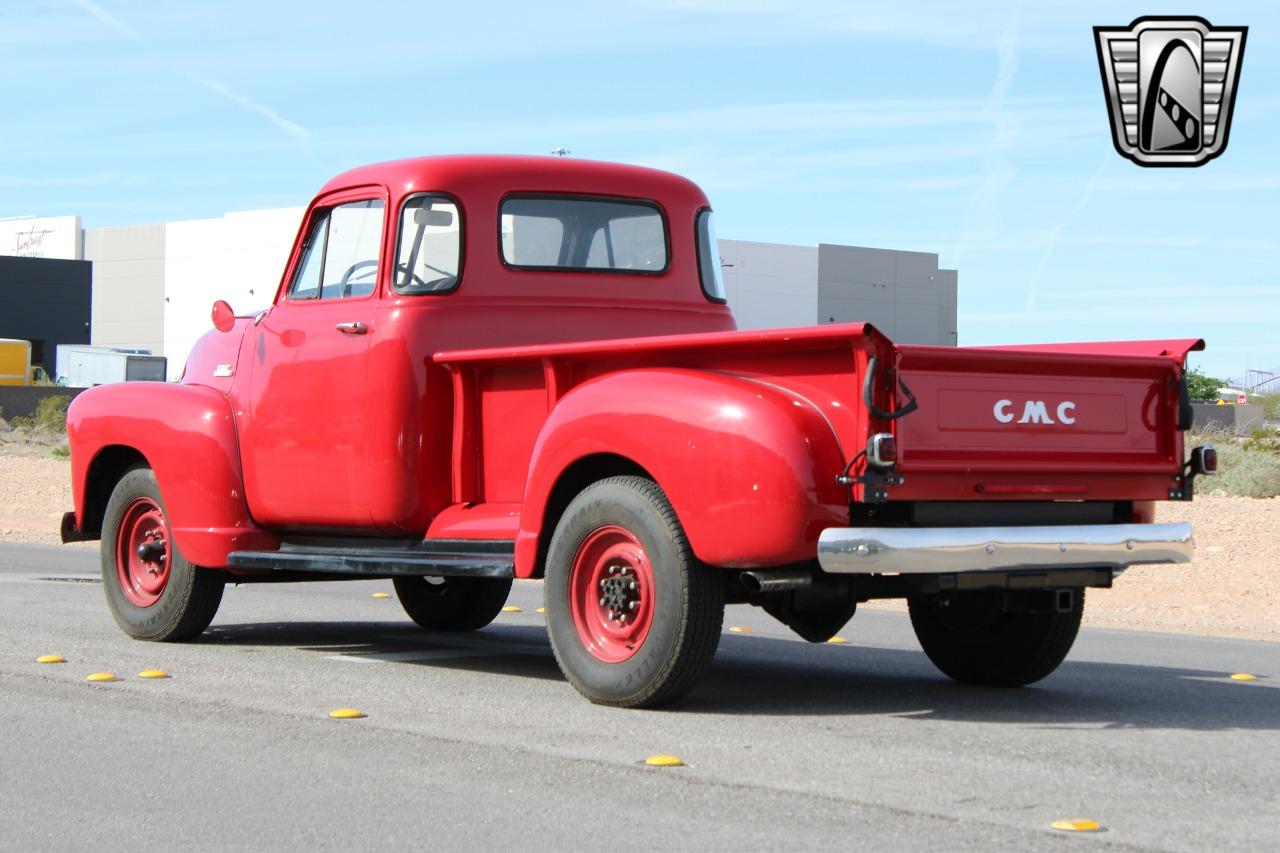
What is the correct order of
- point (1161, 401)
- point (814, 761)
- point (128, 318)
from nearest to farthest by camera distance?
point (814, 761) < point (1161, 401) < point (128, 318)

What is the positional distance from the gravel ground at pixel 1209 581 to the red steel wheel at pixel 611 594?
19.5ft

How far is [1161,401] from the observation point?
7355 mm

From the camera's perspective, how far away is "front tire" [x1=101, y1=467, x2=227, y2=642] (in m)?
9.50

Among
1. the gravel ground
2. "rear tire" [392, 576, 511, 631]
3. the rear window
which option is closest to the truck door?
the rear window

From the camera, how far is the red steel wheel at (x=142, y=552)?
974 centimetres

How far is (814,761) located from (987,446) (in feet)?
4.79

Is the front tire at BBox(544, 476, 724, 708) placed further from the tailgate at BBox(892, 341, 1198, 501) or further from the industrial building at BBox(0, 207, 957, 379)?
the industrial building at BBox(0, 207, 957, 379)

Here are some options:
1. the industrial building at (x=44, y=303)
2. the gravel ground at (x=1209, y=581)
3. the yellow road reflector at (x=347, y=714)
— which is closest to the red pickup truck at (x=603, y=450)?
the yellow road reflector at (x=347, y=714)

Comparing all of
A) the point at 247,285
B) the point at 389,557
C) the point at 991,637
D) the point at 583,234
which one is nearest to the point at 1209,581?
the point at 991,637

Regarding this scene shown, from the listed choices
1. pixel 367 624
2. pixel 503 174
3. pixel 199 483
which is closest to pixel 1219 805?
pixel 503 174

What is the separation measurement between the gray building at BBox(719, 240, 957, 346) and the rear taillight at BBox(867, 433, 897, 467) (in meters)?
65.5

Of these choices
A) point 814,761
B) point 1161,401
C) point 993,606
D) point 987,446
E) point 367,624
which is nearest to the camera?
point 814,761

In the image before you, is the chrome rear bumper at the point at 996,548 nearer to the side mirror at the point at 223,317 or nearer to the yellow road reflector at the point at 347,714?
the yellow road reflector at the point at 347,714

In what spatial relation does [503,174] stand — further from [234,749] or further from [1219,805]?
[1219,805]
